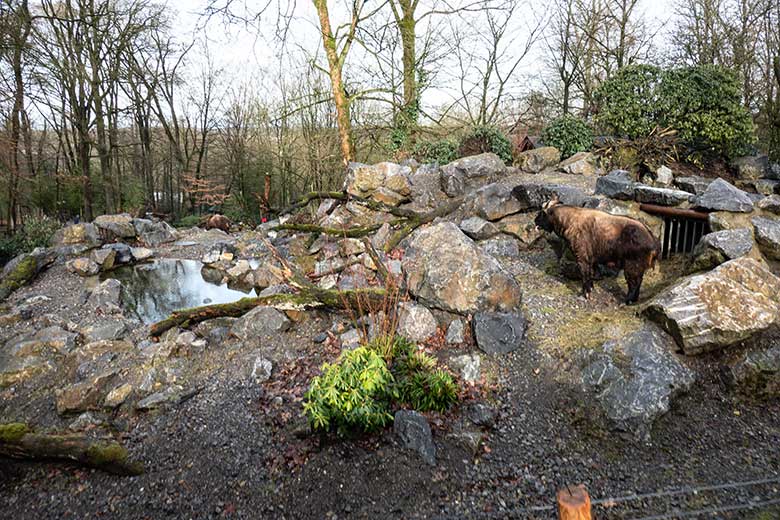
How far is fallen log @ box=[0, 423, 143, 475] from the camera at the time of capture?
3.17 m

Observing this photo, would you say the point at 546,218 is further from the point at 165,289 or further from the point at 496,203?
the point at 165,289

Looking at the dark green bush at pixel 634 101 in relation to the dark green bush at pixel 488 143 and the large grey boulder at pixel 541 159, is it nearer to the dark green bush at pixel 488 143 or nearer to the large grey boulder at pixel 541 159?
the large grey boulder at pixel 541 159

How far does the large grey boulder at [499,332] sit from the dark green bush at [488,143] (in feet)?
21.9

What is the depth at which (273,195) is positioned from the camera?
1947 centimetres

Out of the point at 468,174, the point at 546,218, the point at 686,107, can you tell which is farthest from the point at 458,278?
the point at 686,107

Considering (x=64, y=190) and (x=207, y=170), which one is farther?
(x=207, y=170)

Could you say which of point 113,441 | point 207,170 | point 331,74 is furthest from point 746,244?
point 207,170

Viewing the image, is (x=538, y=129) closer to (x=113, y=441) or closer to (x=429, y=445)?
(x=429, y=445)

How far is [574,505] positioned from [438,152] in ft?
33.1

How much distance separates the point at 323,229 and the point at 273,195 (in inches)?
457

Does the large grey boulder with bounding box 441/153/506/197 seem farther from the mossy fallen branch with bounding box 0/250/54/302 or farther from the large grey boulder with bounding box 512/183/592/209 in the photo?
the mossy fallen branch with bounding box 0/250/54/302

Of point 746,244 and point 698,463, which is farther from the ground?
point 746,244

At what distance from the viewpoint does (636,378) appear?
11.8ft

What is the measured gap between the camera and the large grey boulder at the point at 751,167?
7750 mm
